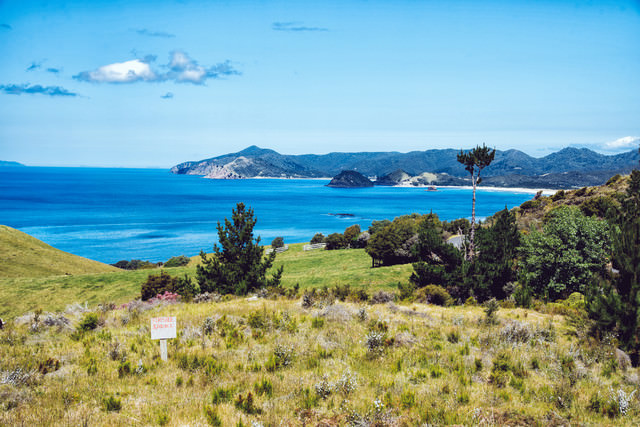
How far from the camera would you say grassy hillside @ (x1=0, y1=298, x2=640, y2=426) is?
6.95 metres

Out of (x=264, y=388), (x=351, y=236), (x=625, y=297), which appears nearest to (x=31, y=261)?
(x=351, y=236)

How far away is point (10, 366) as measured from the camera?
8.62 metres

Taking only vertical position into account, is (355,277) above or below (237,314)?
below

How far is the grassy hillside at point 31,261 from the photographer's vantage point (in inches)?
1619

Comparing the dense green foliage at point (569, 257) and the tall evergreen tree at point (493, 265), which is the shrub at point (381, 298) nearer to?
the tall evergreen tree at point (493, 265)

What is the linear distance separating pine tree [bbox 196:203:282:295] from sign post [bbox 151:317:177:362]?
1281cm

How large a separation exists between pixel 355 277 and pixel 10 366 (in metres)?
28.3

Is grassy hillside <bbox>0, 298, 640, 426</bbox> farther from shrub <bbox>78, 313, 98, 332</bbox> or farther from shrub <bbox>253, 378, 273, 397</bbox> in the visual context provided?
shrub <bbox>78, 313, 98, 332</bbox>

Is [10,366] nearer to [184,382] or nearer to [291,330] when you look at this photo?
[184,382]

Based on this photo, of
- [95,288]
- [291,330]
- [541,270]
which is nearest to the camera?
[291,330]

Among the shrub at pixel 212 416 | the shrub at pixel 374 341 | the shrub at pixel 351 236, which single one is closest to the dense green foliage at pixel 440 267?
the shrub at pixel 374 341

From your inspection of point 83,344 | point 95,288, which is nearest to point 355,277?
point 95,288

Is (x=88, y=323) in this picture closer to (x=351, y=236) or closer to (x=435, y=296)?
(x=435, y=296)

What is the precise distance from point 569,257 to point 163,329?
23169 mm
